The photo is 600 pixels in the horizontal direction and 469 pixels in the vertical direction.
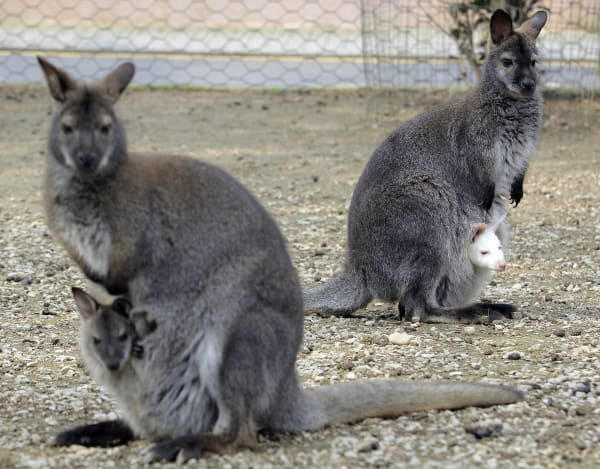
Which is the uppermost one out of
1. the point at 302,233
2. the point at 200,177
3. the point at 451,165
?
the point at 200,177

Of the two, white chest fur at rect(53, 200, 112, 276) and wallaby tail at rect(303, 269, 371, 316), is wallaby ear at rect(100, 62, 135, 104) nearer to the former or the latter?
white chest fur at rect(53, 200, 112, 276)

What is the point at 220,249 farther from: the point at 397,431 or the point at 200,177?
the point at 397,431

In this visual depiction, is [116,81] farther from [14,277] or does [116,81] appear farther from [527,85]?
[527,85]

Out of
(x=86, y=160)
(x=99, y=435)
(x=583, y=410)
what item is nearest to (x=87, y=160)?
(x=86, y=160)

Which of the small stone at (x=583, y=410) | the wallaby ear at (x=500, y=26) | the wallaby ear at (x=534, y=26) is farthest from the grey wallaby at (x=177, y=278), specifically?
the wallaby ear at (x=534, y=26)

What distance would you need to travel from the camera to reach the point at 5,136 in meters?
11.4

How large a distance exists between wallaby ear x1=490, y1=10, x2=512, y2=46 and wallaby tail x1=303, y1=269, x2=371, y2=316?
1840 millimetres

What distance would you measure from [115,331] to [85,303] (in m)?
0.23

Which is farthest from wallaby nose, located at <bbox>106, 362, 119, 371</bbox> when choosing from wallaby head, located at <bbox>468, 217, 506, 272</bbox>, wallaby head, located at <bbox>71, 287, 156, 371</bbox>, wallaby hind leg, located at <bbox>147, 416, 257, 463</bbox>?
wallaby head, located at <bbox>468, 217, 506, 272</bbox>

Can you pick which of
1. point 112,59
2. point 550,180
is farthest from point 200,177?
point 112,59

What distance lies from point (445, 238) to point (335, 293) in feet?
2.48

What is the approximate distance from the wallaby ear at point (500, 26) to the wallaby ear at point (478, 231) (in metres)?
1.29

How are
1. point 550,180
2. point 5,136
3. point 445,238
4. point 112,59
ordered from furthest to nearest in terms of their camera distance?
point 112,59, point 5,136, point 550,180, point 445,238

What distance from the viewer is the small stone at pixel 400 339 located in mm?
5645
